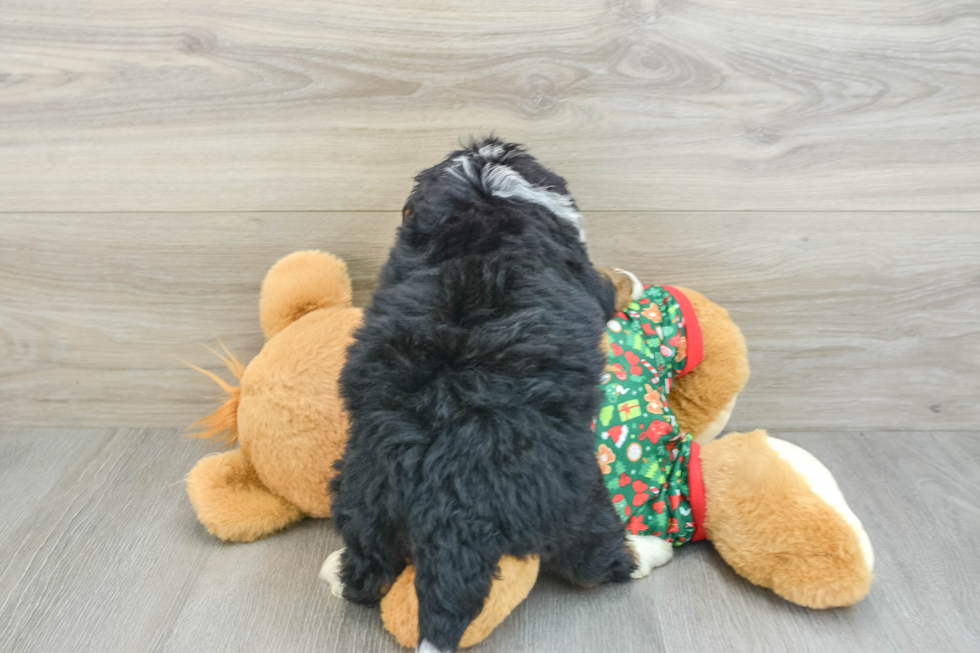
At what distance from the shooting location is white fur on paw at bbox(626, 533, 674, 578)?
70 cm

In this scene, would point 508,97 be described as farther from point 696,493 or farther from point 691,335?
point 696,493

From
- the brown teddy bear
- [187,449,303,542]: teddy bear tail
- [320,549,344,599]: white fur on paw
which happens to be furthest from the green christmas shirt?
[187,449,303,542]: teddy bear tail

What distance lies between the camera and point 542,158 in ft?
2.81

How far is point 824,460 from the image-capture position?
923mm

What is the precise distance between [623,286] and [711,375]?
167mm

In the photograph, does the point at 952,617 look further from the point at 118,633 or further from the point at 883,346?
the point at 118,633

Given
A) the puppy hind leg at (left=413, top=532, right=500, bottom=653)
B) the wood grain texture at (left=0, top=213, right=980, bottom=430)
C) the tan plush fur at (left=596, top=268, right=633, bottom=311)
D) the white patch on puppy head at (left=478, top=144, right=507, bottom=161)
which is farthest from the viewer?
the wood grain texture at (left=0, top=213, right=980, bottom=430)

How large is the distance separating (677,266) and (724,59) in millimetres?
266

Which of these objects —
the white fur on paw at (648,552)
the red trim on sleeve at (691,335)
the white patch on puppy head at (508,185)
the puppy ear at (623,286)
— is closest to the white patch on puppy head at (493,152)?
the white patch on puppy head at (508,185)

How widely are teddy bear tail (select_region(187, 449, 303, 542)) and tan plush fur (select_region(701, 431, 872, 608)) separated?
51 centimetres

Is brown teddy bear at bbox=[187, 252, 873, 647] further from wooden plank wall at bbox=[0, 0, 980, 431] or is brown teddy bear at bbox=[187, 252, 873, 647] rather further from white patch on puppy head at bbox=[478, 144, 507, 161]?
white patch on puppy head at bbox=[478, 144, 507, 161]

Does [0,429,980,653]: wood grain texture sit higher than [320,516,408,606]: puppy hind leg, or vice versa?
[320,516,408,606]: puppy hind leg

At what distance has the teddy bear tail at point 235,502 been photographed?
Answer: 2.56 ft

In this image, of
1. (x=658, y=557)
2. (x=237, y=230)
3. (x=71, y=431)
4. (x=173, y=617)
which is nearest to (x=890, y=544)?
(x=658, y=557)
